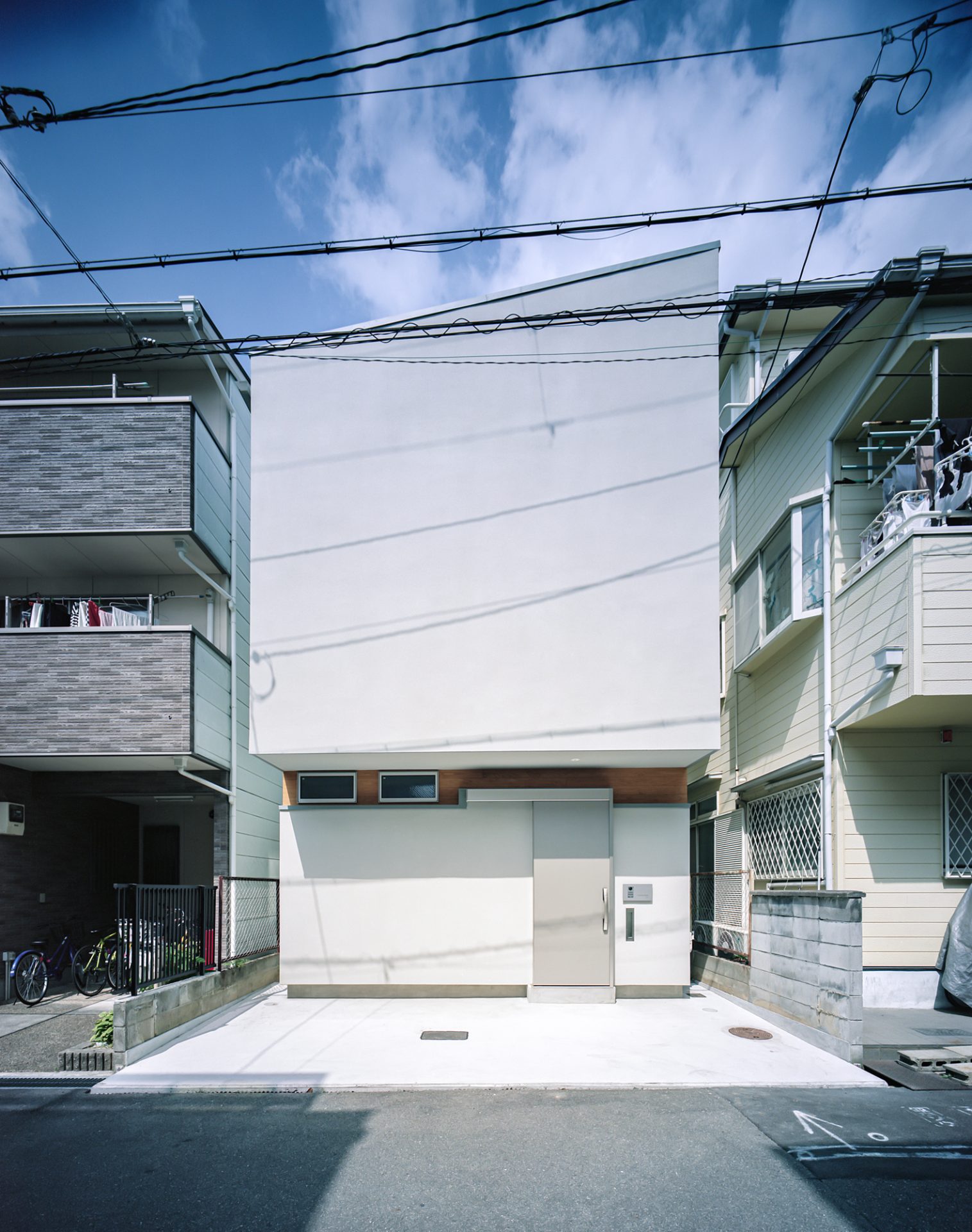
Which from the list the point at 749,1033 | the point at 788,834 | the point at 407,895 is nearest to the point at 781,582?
the point at 788,834

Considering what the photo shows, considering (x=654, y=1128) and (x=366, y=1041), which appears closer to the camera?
(x=654, y=1128)

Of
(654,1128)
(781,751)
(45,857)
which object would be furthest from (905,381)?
(45,857)

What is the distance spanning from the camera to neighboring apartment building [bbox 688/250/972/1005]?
26.2ft

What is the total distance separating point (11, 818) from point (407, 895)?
5.34 meters

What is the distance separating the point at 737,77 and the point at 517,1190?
23.7 feet

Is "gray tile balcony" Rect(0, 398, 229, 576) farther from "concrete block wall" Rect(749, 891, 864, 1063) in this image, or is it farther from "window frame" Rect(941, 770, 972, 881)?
"window frame" Rect(941, 770, 972, 881)

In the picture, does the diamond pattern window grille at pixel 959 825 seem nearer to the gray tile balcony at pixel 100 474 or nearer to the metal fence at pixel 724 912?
the metal fence at pixel 724 912

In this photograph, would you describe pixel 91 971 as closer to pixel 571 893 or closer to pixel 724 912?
pixel 571 893

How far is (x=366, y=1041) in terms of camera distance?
785 cm

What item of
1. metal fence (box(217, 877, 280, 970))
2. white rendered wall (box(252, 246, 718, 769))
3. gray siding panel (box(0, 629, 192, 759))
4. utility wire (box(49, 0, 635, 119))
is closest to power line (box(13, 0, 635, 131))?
utility wire (box(49, 0, 635, 119))

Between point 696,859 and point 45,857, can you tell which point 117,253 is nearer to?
point 45,857

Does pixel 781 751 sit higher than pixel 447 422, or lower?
lower

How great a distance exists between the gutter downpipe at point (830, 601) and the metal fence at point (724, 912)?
1.17 meters

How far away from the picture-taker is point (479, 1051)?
294 inches
